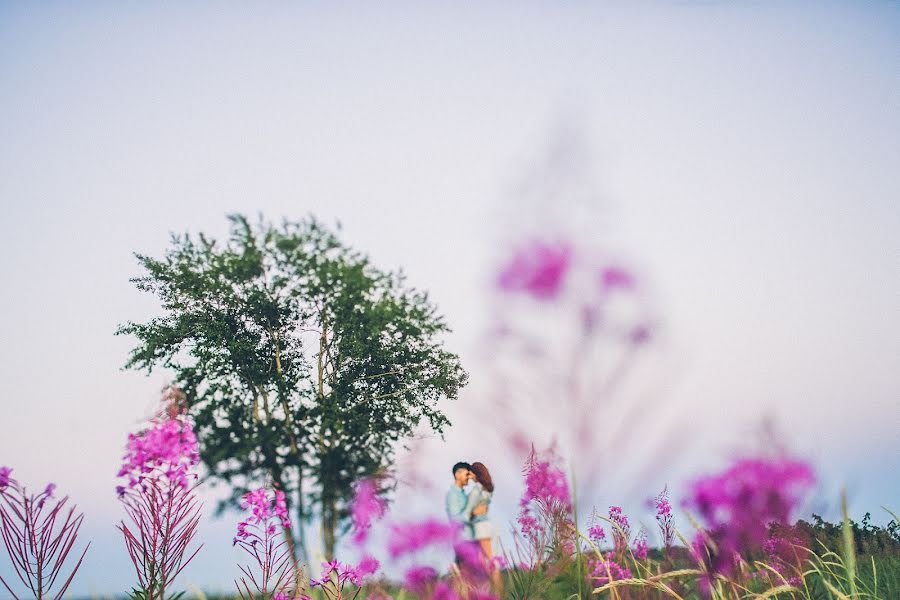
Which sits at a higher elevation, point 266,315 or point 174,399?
point 266,315

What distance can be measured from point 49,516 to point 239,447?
38.0 ft

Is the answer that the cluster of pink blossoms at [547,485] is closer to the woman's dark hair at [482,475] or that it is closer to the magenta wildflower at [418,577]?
the magenta wildflower at [418,577]

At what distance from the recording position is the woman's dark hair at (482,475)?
336 inches

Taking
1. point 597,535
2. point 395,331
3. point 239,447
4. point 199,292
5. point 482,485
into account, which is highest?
point 199,292

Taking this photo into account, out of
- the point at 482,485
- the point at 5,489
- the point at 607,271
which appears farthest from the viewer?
the point at 482,485

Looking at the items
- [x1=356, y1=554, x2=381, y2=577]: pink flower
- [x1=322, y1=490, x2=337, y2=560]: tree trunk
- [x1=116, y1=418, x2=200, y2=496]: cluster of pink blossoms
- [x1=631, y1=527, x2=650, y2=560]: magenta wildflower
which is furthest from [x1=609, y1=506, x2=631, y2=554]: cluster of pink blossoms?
[x1=322, y1=490, x2=337, y2=560]: tree trunk

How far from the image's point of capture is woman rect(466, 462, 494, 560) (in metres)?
8.22

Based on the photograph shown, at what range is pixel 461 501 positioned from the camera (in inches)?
332

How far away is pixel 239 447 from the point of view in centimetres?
1508

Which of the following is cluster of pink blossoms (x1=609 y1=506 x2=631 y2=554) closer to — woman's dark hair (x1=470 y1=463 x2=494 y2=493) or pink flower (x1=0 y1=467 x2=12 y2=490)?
woman's dark hair (x1=470 y1=463 x2=494 y2=493)

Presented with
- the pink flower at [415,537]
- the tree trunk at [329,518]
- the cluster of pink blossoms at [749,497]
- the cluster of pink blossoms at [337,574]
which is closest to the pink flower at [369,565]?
the pink flower at [415,537]

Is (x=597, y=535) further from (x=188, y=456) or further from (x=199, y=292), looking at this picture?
(x=199, y=292)

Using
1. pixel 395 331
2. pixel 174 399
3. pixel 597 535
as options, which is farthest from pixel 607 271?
pixel 395 331

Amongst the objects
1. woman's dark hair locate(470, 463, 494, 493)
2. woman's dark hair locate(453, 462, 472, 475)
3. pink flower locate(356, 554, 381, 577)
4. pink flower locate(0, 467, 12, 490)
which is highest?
woman's dark hair locate(453, 462, 472, 475)
